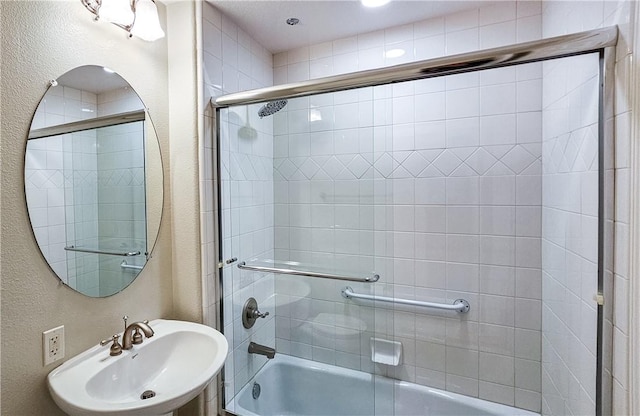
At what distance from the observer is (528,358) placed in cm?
159

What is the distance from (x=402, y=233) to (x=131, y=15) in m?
1.67

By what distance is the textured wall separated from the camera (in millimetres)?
913

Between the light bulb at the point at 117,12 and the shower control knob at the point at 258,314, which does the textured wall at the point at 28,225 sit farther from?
the shower control knob at the point at 258,314

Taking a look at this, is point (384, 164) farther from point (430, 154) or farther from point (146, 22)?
point (146, 22)

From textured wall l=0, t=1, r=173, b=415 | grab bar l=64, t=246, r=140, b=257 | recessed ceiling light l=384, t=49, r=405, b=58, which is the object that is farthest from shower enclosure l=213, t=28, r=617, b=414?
textured wall l=0, t=1, r=173, b=415

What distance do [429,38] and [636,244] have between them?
4.64ft

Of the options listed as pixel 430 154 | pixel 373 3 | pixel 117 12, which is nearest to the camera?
pixel 117 12

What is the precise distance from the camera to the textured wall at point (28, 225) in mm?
913

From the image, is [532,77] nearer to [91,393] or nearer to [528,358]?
[528,358]

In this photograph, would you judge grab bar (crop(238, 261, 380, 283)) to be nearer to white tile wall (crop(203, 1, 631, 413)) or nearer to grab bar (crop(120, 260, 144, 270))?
white tile wall (crop(203, 1, 631, 413))

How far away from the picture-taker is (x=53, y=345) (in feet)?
3.35

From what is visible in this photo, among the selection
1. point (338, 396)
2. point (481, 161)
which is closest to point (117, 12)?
point (481, 161)

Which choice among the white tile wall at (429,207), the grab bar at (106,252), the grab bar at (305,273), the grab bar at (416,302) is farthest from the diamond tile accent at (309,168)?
the grab bar at (106,252)

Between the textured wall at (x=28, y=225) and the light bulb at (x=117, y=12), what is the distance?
0.29 feet
